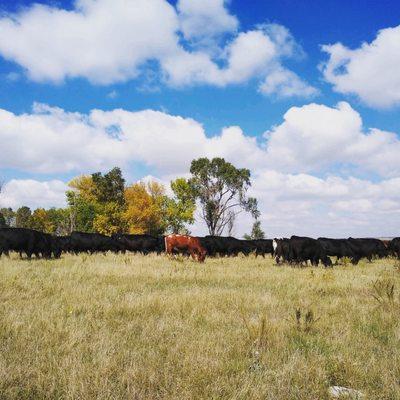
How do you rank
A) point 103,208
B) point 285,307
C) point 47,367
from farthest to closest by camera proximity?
point 103,208 → point 285,307 → point 47,367

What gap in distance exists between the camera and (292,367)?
445 cm

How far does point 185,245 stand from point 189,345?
62.3 feet

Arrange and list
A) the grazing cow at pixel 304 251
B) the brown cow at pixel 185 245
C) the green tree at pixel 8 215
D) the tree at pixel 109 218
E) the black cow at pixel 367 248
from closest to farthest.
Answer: the grazing cow at pixel 304 251, the brown cow at pixel 185 245, the black cow at pixel 367 248, the tree at pixel 109 218, the green tree at pixel 8 215

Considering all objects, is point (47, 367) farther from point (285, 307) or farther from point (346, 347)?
point (285, 307)

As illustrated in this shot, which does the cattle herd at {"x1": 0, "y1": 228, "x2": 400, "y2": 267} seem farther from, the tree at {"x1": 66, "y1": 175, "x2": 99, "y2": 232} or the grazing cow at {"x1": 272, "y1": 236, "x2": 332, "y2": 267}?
the tree at {"x1": 66, "y1": 175, "x2": 99, "y2": 232}

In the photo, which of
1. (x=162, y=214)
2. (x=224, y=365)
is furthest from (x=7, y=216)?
(x=224, y=365)

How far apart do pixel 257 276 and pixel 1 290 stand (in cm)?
798

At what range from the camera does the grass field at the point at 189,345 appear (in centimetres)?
397

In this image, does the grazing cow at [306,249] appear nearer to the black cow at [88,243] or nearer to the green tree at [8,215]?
the black cow at [88,243]

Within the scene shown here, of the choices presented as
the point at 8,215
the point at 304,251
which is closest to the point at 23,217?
the point at 8,215

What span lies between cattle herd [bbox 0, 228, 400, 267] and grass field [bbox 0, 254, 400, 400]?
1156cm

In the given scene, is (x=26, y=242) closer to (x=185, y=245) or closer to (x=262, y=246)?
(x=185, y=245)

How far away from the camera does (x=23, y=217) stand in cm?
9288

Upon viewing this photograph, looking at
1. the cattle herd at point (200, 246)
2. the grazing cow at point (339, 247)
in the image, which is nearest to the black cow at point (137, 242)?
the cattle herd at point (200, 246)
